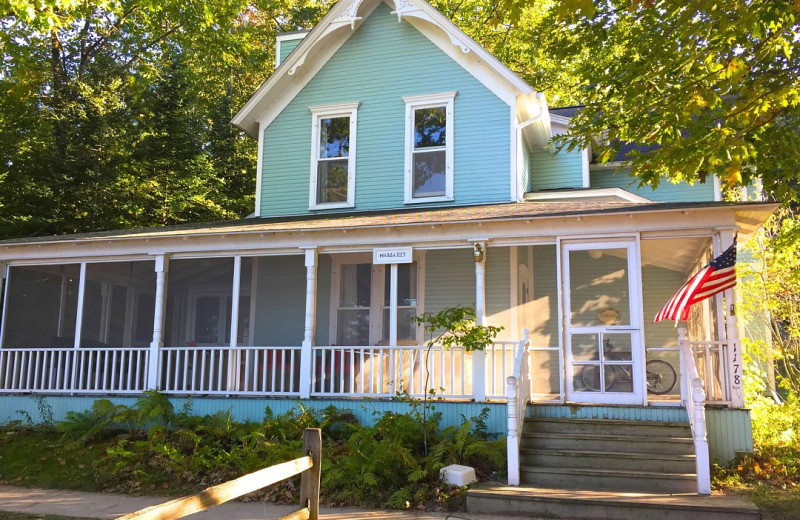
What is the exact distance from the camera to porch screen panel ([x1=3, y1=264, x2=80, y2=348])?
1630 cm

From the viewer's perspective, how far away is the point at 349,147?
572 inches

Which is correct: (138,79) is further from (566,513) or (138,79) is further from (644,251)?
(566,513)

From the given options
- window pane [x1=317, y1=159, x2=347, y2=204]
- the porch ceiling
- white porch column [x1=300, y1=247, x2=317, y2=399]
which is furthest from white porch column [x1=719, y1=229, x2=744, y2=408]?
window pane [x1=317, y1=159, x2=347, y2=204]

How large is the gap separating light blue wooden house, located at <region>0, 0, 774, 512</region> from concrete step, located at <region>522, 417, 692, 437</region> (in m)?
0.03

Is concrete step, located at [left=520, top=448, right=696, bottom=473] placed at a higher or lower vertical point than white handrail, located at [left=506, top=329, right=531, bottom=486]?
lower

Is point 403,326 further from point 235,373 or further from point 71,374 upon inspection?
point 71,374

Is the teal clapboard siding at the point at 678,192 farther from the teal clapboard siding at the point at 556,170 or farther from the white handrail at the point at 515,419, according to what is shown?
the white handrail at the point at 515,419

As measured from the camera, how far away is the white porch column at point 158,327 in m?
12.3

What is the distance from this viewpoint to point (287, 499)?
28.7 ft

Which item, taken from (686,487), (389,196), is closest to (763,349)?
(686,487)

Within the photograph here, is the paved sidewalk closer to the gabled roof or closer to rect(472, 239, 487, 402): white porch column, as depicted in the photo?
rect(472, 239, 487, 402): white porch column

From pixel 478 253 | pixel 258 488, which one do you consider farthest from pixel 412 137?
pixel 258 488

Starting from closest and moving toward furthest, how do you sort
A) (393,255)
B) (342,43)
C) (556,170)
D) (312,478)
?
(312,478)
(393,255)
(342,43)
(556,170)

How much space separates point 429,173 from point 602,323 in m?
5.12
